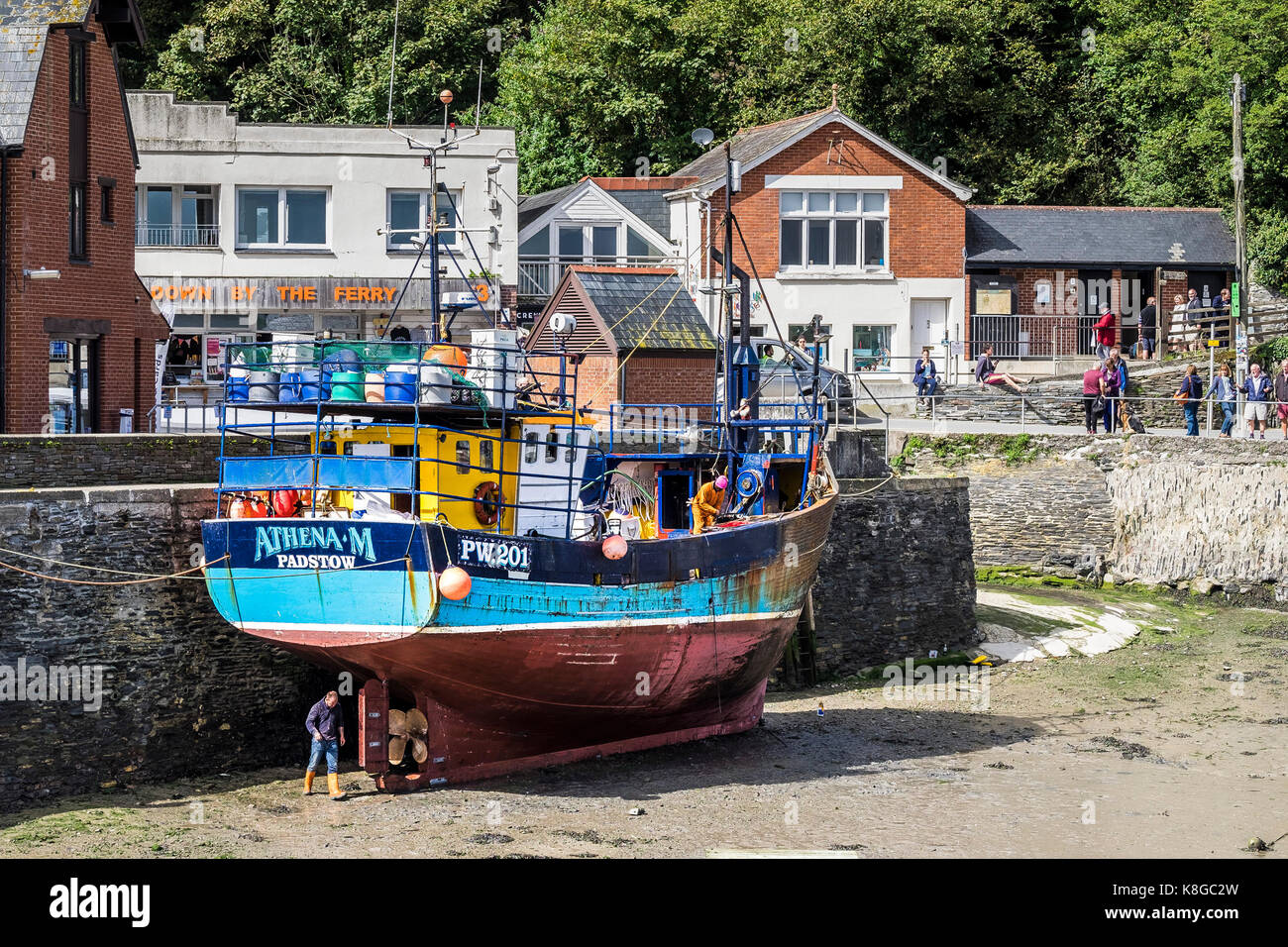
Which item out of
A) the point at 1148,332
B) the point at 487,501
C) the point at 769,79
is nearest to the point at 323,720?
the point at 487,501

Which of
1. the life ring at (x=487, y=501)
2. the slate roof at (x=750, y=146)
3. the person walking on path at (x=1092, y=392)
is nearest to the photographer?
the life ring at (x=487, y=501)

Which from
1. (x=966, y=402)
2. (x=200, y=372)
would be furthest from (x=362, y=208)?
(x=966, y=402)

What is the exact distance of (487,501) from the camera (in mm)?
21109

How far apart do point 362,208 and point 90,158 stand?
1168 centimetres

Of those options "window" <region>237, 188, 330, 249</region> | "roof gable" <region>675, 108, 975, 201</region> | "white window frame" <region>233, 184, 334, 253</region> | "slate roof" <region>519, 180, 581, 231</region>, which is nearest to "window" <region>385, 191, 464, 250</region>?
"white window frame" <region>233, 184, 334, 253</region>

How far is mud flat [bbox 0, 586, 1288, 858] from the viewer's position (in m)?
18.0

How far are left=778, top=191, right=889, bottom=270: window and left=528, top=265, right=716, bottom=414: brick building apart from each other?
11.8 meters

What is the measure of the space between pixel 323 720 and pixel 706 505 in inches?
256

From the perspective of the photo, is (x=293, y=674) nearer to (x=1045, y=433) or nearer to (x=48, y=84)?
(x=48, y=84)

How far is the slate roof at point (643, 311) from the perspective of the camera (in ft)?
105

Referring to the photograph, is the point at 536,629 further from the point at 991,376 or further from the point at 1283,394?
the point at 1283,394

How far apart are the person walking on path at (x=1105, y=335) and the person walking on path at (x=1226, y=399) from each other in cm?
393

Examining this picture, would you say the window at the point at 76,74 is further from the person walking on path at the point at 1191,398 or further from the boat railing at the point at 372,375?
the person walking on path at the point at 1191,398
